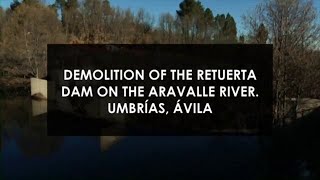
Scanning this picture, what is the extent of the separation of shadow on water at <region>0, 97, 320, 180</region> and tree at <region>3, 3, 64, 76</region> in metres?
2.02

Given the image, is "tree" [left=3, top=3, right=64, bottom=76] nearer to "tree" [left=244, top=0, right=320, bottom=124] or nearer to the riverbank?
the riverbank

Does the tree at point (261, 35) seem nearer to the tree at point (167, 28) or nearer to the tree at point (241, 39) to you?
the tree at point (241, 39)

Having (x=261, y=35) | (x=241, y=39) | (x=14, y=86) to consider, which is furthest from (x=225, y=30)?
(x=14, y=86)

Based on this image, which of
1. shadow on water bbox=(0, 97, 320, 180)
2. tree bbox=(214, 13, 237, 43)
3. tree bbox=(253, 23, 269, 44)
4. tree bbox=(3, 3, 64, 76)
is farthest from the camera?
tree bbox=(3, 3, 64, 76)

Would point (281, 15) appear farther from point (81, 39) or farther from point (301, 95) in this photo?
point (81, 39)

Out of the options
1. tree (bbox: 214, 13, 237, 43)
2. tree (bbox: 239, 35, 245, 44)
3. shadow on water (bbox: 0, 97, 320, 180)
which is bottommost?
shadow on water (bbox: 0, 97, 320, 180)

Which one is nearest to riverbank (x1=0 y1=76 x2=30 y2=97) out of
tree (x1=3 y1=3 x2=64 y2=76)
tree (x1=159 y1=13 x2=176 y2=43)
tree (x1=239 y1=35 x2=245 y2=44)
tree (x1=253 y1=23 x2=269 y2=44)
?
tree (x1=3 y1=3 x2=64 y2=76)

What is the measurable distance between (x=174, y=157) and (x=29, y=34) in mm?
4263

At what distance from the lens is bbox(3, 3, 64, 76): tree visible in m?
7.04

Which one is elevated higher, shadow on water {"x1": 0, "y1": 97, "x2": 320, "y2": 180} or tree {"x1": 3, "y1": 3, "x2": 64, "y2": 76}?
tree {"x1": 3, "y1": 3, "x2": 64, "y2": 76}

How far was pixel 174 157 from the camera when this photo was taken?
181 inches

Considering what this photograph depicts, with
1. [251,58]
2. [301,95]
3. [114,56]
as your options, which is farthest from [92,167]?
[301,95]

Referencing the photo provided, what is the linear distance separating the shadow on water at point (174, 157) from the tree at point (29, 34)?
2.02 metres

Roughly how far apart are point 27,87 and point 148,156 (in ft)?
9.32
